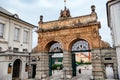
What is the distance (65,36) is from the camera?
19984 millimetres

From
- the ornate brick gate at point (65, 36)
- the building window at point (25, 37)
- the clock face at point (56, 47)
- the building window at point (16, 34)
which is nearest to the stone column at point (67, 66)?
the ornate brick gate at point (65, 36)

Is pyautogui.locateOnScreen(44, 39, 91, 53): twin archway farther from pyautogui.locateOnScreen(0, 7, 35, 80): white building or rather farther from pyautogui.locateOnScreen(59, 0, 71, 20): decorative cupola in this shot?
pyautogui.locateOnScreen(59, 0, 71, 20): decorative cupola

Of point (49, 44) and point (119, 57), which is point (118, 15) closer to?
point (119, 57)

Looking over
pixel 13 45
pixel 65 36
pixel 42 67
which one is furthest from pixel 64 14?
pixel 13 45

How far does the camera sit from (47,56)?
2131cm

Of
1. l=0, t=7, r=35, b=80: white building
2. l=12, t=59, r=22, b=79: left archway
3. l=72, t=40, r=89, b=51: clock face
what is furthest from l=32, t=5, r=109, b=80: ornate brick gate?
l=12, t=59, r=22, b=79: left archway

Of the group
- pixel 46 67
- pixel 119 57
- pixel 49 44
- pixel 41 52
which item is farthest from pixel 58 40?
pixel 119 57

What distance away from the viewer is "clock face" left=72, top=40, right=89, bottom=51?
19003 mm

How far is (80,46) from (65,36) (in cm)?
267

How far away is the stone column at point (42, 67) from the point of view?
20056 mm

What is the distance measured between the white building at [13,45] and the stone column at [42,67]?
2.08 metres

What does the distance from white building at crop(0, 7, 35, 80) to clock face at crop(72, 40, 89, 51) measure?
7.85 metres

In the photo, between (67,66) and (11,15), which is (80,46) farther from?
(11,15)

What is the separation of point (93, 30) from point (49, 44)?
7353mm
